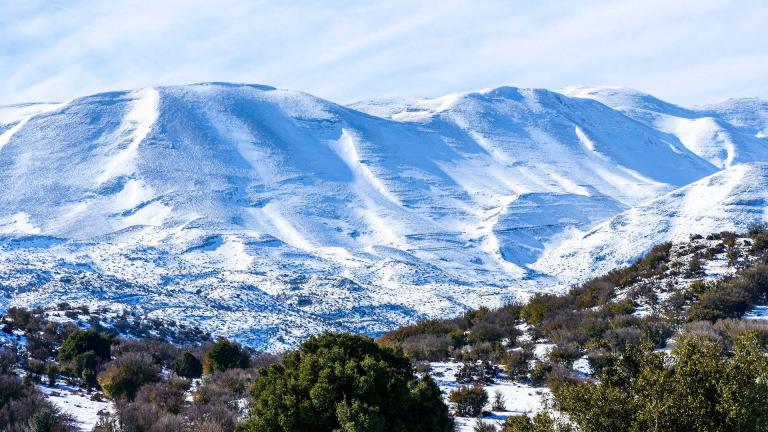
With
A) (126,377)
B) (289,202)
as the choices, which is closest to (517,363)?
(126,377)

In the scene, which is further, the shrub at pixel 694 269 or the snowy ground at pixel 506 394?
the shrub at pixel 694 269

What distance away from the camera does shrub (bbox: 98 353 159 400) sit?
17.5 m

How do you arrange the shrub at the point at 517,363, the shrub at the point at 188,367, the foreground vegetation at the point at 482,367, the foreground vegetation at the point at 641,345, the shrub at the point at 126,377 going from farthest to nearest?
the shrub at the point at 188,367 → the shrub at the point at 517,363 → the shrub at the point at 126,377 → the foreground vegetation at the point at 482,367 → the foreground vegetation at the point at 641,345

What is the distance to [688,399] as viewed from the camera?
9094mm

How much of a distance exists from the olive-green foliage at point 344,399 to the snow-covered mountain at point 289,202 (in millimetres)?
31239

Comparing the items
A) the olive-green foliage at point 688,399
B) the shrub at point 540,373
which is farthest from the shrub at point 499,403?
the olive-green foliage at point 688,399

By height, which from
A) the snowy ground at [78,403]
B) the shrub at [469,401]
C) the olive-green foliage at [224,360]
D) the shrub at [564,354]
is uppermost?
the snowy ground at [78,403]

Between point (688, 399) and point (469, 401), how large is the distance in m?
6.83

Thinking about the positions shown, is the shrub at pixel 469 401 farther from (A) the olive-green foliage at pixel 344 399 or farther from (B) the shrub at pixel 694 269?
(B) the shrub at pixel 694 269

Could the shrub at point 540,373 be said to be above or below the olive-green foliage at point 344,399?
below

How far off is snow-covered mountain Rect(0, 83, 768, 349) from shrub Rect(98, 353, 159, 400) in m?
23.6

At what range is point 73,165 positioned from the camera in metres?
134

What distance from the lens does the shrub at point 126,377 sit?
17.5 meters

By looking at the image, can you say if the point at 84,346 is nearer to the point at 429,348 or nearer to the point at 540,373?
the point at 429,348
